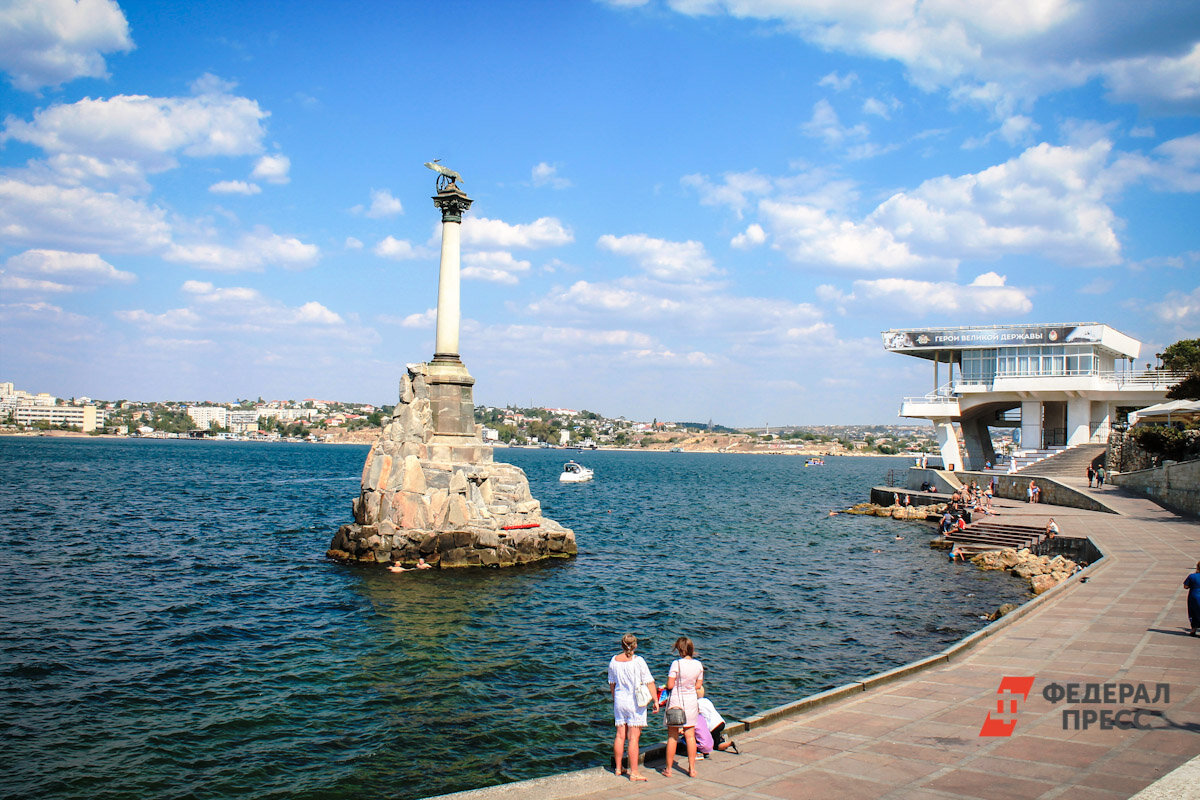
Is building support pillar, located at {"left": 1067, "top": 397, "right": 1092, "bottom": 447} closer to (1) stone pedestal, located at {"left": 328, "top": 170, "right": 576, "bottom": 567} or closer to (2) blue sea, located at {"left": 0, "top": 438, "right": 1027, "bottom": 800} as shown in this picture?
(2) blue sea, located at {"left": 0, "top": 438, "right": 1027, "bottom": 800}

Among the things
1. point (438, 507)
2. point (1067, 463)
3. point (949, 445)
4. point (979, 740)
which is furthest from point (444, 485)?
point (949, 445)

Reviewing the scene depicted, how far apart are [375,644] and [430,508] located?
943cm

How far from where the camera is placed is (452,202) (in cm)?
2778

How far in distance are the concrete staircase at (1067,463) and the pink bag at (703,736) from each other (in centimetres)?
3997

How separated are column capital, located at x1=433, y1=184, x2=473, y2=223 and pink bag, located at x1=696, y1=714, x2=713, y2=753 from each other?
77.9ft

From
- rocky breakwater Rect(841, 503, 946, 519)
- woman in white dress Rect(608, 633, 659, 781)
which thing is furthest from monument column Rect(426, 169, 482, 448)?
rocky breakwater Rect(841, 503, 946, 519)

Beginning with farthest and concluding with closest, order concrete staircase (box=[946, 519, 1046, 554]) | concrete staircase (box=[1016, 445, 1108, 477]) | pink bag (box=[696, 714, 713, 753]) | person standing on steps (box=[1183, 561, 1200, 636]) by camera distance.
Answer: concrete staircase (box=[1016, 445, 1108, 477])
concrete staircase (box=[946, 519, 1046, 554])
person standing on steps (box=[1183, 561, 1200, 636])
pink bag (box=[696, 714, 713, 753])

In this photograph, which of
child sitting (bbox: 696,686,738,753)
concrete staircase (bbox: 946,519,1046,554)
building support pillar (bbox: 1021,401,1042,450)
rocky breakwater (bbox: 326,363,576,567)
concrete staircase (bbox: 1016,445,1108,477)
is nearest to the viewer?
child sitting (bbox: 696,686,738,753)

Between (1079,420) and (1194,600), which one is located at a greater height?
(1079,420)

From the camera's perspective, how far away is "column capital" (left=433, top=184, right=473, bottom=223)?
27797mm

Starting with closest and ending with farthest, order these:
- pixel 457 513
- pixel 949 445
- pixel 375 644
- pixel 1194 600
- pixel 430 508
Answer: pixel 1194 600
pixel 375 644
pixel 430 508
pixel 457 513
pixel 949 445

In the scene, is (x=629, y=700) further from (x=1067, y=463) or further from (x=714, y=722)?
(x=1067, y=463)

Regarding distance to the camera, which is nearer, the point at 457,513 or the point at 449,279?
the point at 457,513

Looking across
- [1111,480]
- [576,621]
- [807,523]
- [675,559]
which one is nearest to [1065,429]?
[1111,480]
